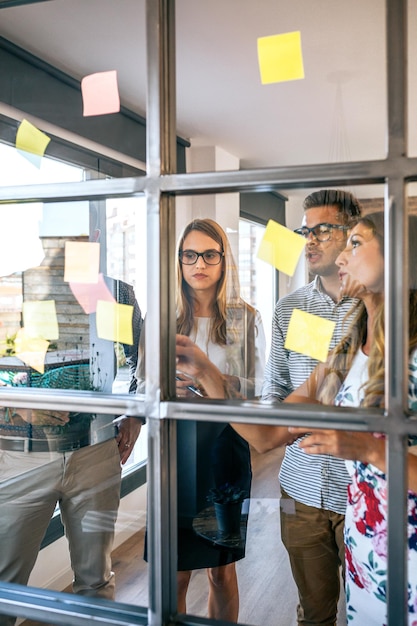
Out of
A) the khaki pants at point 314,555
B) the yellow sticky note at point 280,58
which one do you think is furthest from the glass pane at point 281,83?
the khaki pants at point 314,555

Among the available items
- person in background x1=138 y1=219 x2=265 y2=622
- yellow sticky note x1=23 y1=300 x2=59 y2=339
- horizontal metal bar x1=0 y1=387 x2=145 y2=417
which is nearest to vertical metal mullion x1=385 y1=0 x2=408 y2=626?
person in background x1=138 y1=219 x2=265 y2=622

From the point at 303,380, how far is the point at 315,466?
155mm

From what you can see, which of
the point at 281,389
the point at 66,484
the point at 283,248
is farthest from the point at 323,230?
the point at 66,484

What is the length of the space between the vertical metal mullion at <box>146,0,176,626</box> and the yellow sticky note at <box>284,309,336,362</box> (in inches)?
8.6

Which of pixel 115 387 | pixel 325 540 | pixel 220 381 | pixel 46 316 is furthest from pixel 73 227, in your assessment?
pixel 325 540

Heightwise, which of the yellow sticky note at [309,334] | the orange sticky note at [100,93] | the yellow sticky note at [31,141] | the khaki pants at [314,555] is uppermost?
the orange sticky note at [100,93]

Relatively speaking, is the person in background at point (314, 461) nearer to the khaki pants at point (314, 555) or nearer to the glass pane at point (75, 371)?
the khaki pants at point (314, 555)

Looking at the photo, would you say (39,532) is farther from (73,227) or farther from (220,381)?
(73,227)

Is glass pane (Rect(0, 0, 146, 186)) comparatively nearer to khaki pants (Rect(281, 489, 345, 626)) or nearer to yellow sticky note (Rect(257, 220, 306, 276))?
yellow sticky note (Rect(257, 220, 306, 276))

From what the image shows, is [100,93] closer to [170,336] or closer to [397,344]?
[170,336]

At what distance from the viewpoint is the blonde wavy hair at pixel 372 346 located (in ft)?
2.73

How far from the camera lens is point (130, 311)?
104 centimetres

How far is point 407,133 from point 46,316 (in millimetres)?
763

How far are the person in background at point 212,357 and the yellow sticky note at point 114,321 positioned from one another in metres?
0.10
